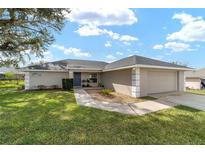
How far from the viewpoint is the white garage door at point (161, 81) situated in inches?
519

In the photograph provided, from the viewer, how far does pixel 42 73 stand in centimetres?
1747

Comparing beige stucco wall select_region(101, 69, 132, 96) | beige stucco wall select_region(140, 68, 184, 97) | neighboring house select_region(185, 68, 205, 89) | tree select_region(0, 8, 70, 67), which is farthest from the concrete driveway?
neighboring house select_region(185, 68, 205, 89)

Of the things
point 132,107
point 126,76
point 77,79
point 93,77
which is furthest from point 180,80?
point 77,79

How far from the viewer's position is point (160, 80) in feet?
45.9

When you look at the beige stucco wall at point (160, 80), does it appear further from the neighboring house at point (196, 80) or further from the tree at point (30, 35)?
the neighboring house at point (196, 80)

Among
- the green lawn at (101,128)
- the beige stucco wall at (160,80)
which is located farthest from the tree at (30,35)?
the beige stucco wall at (160,80)

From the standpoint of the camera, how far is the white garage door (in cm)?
1317

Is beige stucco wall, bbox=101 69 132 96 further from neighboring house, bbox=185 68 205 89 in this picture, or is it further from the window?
neighboring house, bbox=185 68 205 89

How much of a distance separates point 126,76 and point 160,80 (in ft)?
11.7

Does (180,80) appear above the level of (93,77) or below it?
below

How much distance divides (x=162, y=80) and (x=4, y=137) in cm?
1337

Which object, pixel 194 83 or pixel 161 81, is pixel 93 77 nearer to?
pixel 161 81

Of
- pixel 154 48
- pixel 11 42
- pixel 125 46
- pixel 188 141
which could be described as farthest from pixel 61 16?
pixel 154 48

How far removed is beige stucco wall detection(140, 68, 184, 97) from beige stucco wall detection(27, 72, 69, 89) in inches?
414
